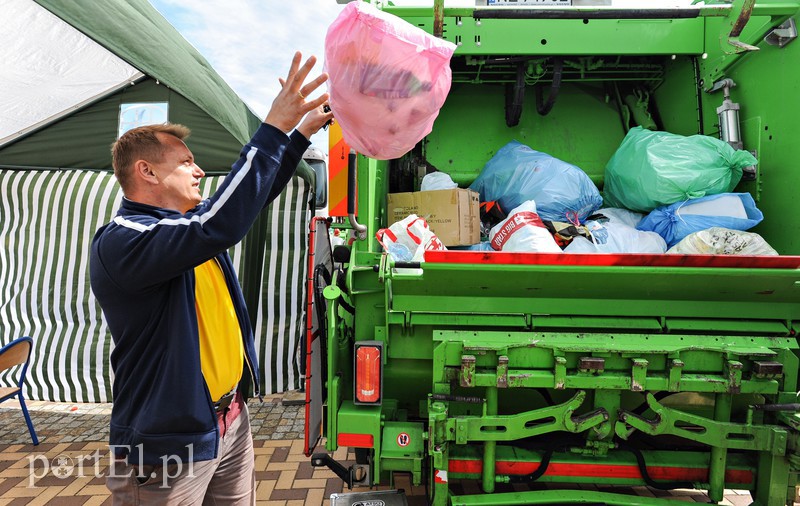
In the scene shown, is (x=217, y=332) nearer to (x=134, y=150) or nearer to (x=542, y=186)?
(x=134, y=150)

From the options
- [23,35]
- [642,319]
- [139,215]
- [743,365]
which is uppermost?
[23,35]

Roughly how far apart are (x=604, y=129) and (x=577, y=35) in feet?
2.74

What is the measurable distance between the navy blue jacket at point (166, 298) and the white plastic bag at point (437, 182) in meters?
1.66

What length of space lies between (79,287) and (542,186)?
13.3 ft

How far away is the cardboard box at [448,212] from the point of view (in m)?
2.63

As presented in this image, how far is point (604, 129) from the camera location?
336 cm

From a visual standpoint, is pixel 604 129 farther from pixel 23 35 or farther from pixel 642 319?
pixel 23 35

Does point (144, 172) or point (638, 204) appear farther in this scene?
point (638, 204)

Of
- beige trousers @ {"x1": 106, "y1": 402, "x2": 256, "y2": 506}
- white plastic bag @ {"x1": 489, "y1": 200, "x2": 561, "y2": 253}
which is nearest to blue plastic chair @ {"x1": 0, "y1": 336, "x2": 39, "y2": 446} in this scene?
beige trousers @ {"x1": 106, "y1": 402, "x2": 256, "y2": 506}

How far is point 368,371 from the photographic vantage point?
1940 millimetres

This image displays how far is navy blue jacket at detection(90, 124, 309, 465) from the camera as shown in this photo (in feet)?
3.76

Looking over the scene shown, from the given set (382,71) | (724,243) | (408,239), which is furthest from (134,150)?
(724,243)

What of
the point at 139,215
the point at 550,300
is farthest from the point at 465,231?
the point at 139,215

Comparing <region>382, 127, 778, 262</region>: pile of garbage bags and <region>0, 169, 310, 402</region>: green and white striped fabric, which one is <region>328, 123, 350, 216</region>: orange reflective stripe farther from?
<region>0, 169, 310, 402</region>: green and white striped fabric
